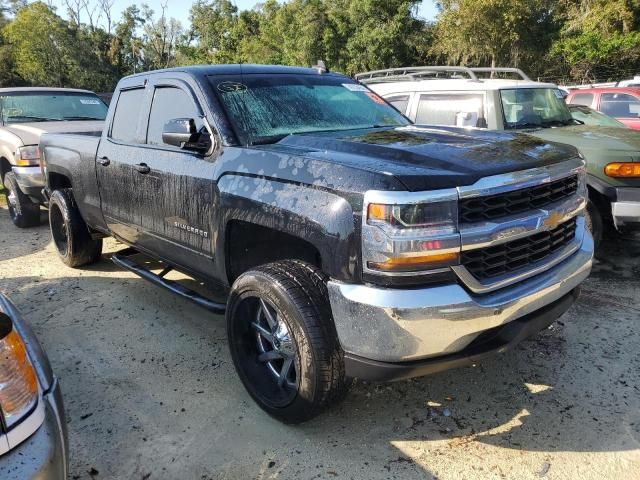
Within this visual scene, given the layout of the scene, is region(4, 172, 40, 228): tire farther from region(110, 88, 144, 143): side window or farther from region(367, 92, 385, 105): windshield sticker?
region(367, 92, 385, 105): windshield sticker

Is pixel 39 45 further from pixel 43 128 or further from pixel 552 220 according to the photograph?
pixel 552 220

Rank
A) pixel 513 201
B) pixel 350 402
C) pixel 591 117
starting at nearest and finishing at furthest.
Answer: pixel 513 201
pixel 350 402
pixel 591 117

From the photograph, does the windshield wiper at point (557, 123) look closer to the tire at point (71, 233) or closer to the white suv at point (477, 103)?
the white suv at point (477, 103)

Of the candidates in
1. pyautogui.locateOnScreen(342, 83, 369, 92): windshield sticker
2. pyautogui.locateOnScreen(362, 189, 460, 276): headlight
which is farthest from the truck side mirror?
pyautogui.locateOnScreen(362, 189, 460, 276): headlight

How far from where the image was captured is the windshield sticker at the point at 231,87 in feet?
11.5

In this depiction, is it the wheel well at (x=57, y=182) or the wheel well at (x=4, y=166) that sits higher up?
the wheel well at (x=57, y=182)

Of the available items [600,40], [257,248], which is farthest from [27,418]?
[600,40]

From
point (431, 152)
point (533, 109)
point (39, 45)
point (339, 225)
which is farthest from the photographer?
point (39, 45)

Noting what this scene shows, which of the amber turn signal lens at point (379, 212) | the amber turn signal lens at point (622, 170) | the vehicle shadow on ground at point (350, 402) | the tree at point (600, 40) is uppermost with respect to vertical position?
the tree at point (600, 40)

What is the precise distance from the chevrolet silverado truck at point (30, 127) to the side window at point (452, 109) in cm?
395

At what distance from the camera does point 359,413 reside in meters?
3.08

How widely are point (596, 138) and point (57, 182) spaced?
18.3 feet

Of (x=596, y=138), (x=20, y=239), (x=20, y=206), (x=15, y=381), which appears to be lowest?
(x=20, y=239)

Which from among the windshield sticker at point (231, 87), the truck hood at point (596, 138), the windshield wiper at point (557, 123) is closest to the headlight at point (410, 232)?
the windshield sticker at point (231, 87)
